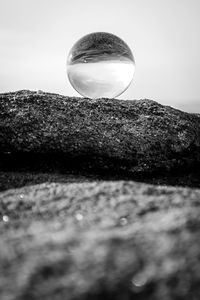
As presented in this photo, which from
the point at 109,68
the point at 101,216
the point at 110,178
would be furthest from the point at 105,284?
→ the point at 109,68

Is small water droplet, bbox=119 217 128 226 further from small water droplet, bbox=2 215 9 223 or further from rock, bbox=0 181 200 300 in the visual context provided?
small water droplet, bbox=2 215 9 223

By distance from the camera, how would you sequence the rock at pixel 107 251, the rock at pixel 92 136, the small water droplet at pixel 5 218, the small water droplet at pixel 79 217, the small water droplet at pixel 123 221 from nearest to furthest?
the rock at pixel 107 251 → the small water droplet at pixel 123 221 → the small water droplet at pixel 79 217 → the small water droplet at pixel 5 218 → the rock at pixel 92 136

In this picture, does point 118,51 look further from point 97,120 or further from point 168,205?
point 168,205

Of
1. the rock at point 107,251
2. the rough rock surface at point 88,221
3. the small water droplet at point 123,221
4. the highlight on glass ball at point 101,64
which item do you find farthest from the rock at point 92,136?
the small water droplet at point 123,221

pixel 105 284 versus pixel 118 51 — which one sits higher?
pixel 118 51

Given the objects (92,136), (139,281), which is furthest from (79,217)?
(92,136)

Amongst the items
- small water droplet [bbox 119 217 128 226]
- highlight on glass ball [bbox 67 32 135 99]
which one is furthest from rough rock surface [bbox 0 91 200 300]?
highlight on glass ball [bbox 67 32 135 99]

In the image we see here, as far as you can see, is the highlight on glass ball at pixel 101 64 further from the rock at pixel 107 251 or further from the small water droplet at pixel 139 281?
the small water droplet at pixel 139 281
